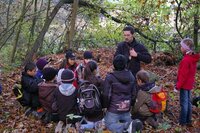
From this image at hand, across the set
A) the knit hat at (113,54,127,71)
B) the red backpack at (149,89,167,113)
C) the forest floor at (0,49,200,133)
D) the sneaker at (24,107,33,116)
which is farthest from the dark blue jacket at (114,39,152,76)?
the sneaker at (24,107,33,116)

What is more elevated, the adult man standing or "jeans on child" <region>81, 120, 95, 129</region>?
the adult man standing

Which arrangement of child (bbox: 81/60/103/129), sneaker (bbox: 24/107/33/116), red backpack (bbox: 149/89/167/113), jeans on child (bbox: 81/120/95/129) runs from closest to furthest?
1. jeans on child (bbox: 81/120/95/129)
2. child (bbox: 81/60/103/129)
3. red backpack (bbox: 149/89/167/113)
4. sneaker (bbox: 24/107/33/116)

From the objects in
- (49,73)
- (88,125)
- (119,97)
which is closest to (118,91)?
(119,97)

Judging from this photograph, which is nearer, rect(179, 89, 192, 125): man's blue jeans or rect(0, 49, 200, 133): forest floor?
rect(0, 49, 200, 133): forest floor

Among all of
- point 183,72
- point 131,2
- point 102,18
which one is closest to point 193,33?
point 131,2

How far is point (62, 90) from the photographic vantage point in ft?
24.0

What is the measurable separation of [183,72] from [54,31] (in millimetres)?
16694

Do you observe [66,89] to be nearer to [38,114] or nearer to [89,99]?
[89,99]

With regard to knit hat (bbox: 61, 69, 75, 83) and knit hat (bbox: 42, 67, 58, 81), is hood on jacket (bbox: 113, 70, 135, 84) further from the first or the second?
knit hat (bbox: 42, 67, 58, 81)

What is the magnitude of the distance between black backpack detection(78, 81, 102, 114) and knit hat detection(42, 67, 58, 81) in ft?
2.88

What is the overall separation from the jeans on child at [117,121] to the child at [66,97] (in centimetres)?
78

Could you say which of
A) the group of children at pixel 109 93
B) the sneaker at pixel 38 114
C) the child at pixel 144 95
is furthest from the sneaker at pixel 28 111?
the child at pixel 144 95

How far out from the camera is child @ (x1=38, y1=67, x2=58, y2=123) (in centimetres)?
767

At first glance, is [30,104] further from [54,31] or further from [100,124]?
[54,31]
